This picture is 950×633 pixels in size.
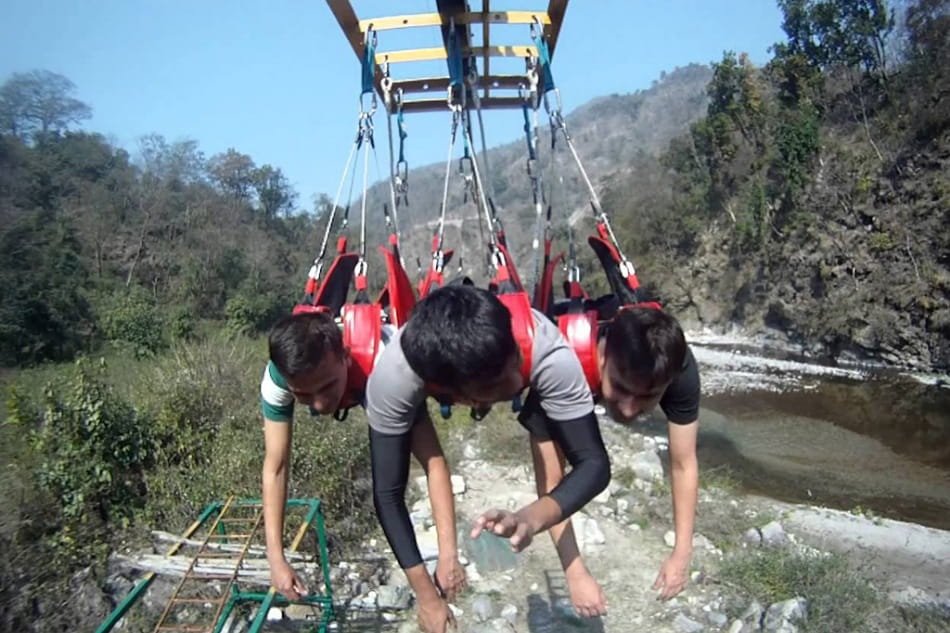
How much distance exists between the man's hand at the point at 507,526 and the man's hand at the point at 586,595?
708 millimetres

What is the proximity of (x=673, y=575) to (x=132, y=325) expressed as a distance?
15.1 metres

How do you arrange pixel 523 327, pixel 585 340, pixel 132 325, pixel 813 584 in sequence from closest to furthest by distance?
1. pixel 523 327
2. pixel 585 340
3. pixel 813 584
4. pixel 132 325

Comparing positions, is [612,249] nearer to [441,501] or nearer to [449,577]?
[441,501]

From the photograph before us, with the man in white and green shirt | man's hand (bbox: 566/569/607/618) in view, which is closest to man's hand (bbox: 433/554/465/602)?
the man in white and green shirt

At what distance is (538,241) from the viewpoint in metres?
3.00

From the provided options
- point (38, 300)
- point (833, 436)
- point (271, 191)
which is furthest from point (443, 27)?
point (271, 191)

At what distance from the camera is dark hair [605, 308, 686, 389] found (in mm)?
2012

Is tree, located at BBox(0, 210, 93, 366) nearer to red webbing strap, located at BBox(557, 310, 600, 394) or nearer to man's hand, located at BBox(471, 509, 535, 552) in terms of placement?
red webbing strap, located at BBox(557, 310, 600, 394)

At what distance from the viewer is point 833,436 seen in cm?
1100

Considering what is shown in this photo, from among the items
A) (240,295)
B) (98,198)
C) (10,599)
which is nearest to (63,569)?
(10,599)

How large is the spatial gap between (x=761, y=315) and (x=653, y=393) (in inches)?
783

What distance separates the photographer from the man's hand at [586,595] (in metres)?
2.21

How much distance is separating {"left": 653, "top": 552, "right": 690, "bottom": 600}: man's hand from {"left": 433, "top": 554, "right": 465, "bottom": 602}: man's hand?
2.32 ft

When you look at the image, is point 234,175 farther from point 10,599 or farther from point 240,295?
point 10,599
